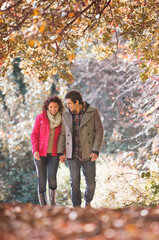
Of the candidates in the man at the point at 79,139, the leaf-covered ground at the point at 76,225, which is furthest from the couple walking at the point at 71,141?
the leaf-covered ground at the point at 76,225

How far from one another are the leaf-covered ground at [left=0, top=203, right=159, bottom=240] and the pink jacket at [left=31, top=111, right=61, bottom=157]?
112 inches

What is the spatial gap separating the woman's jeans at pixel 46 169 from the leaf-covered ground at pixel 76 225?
2.85 meters

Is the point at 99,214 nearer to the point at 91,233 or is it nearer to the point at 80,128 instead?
the point at 91,233

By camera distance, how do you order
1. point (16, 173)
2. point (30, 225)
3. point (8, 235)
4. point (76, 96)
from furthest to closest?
point (16, 173) < point (76, 96) < point (30, 225) < point (8, 235)

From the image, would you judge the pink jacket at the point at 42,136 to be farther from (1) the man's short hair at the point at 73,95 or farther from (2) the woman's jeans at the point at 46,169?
(1) the man's short hair at the point at 73,95

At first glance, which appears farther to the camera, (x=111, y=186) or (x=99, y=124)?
(x=111, y=186)

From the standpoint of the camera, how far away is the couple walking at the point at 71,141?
4496mm

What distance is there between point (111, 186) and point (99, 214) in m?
4.07

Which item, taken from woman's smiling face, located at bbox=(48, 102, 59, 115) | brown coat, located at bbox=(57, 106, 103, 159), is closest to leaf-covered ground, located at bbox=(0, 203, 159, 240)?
brown coat, located at bbox=(57, 106, 103, 159)

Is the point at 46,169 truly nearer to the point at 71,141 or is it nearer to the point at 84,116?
the point at 71,141

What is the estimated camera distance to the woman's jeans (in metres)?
4.65

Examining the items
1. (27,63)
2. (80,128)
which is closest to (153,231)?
(80,128)

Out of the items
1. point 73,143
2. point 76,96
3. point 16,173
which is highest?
point 76,96

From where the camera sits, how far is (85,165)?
4547 millimetres
